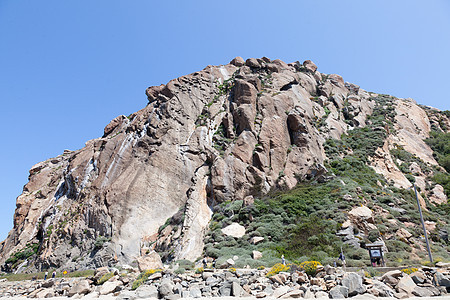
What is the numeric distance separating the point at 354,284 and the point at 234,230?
1429 centimetres

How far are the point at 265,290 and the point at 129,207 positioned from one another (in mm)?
20597

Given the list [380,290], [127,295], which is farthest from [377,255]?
[127,295]

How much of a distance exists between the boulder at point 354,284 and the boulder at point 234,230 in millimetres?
13231

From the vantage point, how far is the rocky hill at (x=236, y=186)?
75.9 ft

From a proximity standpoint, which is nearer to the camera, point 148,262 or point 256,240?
point 148,262

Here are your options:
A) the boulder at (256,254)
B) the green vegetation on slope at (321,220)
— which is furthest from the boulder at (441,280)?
the boulder at (256,254)

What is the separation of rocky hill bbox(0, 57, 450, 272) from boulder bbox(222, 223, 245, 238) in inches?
3.5

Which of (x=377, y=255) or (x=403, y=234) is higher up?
(x=403, y=234)

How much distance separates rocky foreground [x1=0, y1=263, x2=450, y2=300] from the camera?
1138cm

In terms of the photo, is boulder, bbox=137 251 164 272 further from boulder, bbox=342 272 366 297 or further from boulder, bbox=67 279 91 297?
boulder, bbox=342 272 366 297

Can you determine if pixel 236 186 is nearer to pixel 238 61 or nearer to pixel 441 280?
pixel 441 280

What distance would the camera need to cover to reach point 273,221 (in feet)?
82.1

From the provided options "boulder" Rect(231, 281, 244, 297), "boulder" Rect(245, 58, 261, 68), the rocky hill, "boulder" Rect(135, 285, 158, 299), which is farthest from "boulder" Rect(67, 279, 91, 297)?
"boulder" Rect(245, 58, 261, 68)

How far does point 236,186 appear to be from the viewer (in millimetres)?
30578
